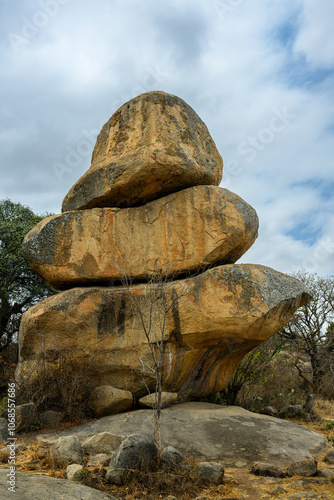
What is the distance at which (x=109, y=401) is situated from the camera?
8398 millimetres

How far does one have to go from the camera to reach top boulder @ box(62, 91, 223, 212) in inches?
376

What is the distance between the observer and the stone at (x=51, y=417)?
8359mm

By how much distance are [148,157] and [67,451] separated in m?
6.23

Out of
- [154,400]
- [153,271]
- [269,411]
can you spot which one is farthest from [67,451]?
[269,411]

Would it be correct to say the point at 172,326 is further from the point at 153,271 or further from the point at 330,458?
the point at 330,458

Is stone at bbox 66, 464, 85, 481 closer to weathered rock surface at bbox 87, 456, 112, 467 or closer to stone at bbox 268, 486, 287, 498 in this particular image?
weathered rock surface at bbox 87, 456, 112, 467

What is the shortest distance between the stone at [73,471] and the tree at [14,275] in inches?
406

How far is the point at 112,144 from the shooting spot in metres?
10.7

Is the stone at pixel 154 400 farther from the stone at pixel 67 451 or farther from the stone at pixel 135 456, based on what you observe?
the stone at pixel 135 456

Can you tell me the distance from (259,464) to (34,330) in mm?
5582

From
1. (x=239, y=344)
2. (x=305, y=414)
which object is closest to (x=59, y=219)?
(x=239, y=344)

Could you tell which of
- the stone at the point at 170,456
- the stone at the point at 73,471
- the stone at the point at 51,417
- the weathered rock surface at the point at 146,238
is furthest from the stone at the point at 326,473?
the stone at the point at 51,417

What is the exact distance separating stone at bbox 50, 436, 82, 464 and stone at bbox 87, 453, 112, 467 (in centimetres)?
17

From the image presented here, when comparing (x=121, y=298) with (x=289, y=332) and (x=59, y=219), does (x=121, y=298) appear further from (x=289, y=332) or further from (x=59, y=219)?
(x=289, y=332)
